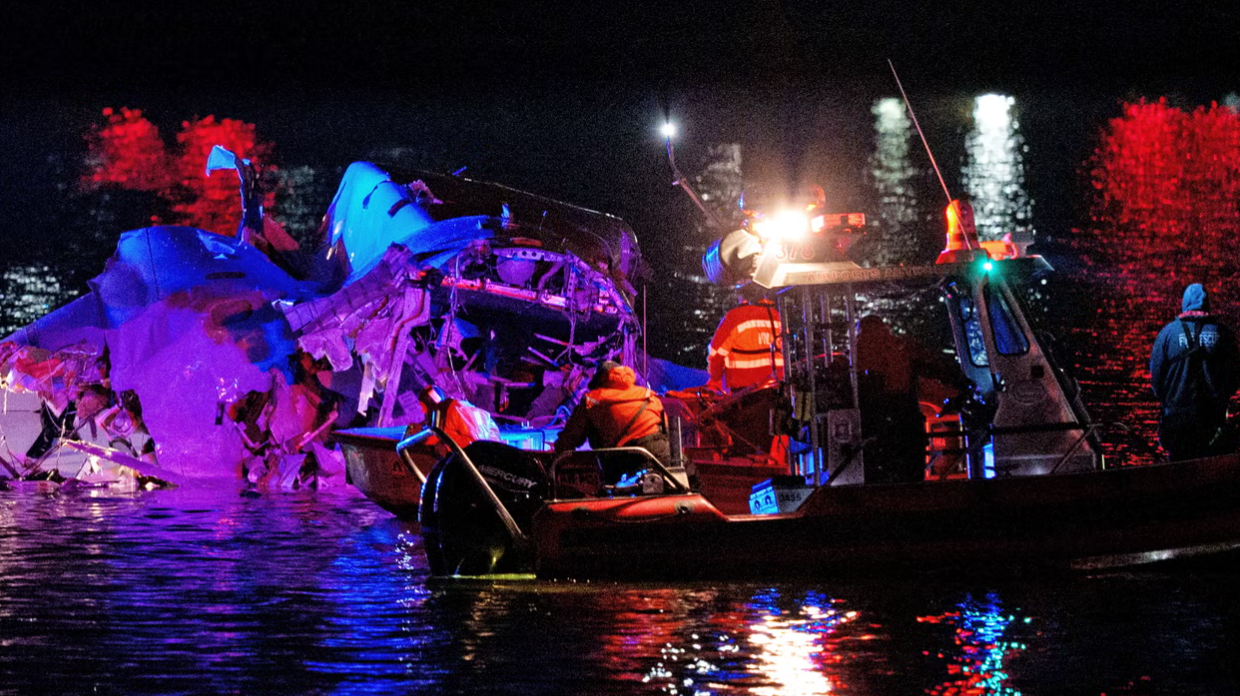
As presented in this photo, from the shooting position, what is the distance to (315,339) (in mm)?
17484

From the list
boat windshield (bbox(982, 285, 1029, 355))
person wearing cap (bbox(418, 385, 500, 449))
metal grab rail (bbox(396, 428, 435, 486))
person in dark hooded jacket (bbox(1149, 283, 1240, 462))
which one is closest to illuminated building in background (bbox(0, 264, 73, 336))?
person wearing cap (bbox(418, 385, 500, 449))

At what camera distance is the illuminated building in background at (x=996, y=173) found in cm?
5188

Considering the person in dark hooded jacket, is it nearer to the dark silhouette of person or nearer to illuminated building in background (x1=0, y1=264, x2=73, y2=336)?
the dark silhouette of person

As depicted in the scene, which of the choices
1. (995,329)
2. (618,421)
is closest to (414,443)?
(618,421)

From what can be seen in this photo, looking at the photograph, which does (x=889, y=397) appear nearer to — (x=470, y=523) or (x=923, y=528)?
(x=923, y=528)

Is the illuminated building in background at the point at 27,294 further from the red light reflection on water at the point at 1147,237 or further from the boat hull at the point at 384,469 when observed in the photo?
the red light reflection on water at the point at 1147,237

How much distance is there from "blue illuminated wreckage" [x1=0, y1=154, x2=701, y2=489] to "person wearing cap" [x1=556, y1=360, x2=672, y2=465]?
6547 millimetres

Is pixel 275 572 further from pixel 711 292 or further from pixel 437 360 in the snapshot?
pixel 711 292

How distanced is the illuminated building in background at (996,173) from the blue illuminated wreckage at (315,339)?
2911cm

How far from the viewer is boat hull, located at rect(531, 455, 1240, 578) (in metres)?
8.89

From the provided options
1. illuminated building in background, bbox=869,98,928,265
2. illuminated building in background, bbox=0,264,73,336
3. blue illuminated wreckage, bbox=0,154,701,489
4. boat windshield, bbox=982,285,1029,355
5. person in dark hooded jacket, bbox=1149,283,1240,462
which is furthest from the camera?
illuminated building in background, bbox=869,98,928,265

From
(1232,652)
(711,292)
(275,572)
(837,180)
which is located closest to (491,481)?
(275,572)

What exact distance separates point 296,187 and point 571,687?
5236 cm

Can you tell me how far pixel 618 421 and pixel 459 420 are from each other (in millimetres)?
3977
